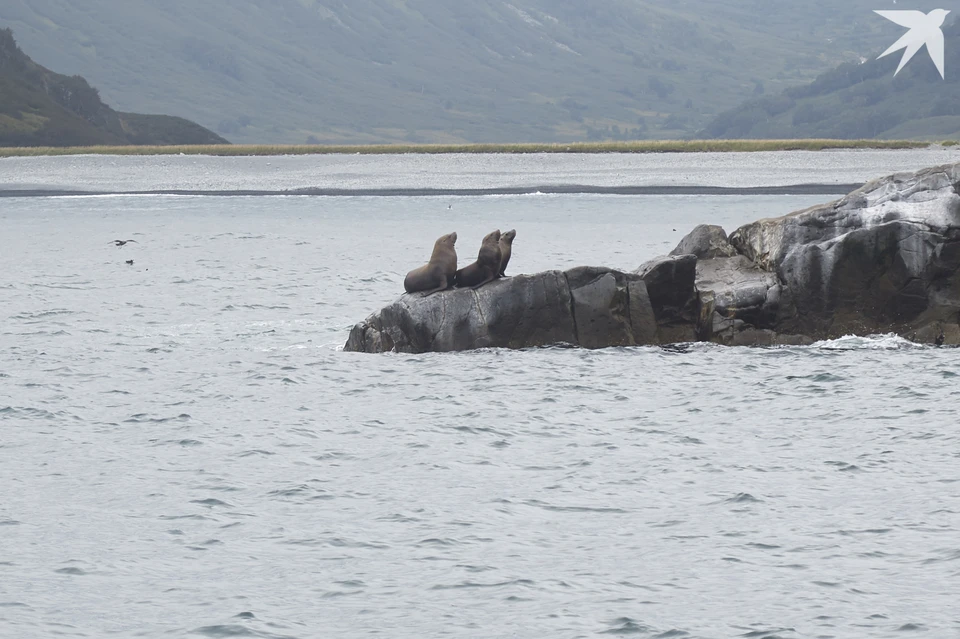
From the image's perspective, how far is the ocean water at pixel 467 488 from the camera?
12.5 m

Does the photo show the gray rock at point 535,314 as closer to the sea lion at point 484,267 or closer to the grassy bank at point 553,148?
the sea lion at point 484,267

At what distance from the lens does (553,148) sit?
320ft

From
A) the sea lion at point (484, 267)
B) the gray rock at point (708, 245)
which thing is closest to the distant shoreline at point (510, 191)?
the gray rock at point (708, 245)

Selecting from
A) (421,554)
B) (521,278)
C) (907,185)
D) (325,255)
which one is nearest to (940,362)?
(907,185)

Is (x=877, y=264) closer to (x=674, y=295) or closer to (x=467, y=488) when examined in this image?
(x=674, y=295)

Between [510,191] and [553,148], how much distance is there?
63.3 feet

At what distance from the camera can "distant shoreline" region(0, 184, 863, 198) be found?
2858 inches

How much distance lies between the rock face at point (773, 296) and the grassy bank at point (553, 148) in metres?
69.0

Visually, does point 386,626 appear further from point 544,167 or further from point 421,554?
point 544,167

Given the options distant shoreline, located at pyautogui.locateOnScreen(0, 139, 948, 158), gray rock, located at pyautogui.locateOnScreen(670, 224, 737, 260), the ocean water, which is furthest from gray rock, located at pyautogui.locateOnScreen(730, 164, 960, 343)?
distant shoreline, located at pyautogui.locateOnScreen(0, 139, 948, 158)

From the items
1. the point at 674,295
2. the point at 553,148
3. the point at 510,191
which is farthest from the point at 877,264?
the point at 553,148

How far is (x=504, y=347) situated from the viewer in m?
25.8

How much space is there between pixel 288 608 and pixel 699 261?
17437 mm

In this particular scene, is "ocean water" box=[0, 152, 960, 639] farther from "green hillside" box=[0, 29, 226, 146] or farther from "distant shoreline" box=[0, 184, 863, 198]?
"green hillside" box=[0, 29, 226, 146]
